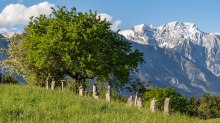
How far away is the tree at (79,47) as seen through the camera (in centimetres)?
1756

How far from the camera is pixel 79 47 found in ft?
58.8

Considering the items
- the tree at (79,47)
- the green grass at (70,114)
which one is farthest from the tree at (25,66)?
the green grass at (70,114)

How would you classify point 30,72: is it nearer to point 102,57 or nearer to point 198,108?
point 102,57

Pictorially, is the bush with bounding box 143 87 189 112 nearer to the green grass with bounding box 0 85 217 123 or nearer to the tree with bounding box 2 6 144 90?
the tree with bounding box 2 6 144 90

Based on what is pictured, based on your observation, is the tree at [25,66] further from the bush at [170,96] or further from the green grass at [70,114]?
the bush at [170,96]

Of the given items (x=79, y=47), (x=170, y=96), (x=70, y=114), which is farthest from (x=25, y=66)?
(x=170, y=96)

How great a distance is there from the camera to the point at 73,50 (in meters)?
17.1

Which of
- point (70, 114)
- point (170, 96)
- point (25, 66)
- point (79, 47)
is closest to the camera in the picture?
point (70, 114)

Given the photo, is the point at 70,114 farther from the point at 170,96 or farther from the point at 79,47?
the point at 170,96

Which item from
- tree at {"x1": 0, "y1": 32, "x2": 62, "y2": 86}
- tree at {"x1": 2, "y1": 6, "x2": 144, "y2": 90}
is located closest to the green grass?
tree at {"x1": 2, "y1": 6, "x2": 144, "y2": 90}

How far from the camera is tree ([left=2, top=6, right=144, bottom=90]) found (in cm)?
1756

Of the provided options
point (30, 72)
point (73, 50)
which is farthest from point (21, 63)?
point (73, 50)

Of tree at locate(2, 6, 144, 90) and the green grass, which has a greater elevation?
tree at locate(2, 6, 144, 90)

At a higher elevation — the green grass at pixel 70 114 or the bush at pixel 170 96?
the green grass at pixel 70 114
